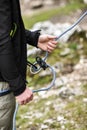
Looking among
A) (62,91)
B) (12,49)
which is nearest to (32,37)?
(12,49)

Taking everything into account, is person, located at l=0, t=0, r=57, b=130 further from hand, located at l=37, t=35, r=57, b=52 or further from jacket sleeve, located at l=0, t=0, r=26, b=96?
hand, located at l=37, t=35, r=57, b=52

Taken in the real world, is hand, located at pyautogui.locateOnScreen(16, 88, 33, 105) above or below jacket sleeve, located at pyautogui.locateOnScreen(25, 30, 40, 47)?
below

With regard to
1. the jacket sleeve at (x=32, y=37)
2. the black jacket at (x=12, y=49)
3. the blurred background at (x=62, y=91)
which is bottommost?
the blurred background at (x=62, y=91)

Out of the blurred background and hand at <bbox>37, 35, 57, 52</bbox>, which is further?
the blurred background

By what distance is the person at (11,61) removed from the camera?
2.73 meters

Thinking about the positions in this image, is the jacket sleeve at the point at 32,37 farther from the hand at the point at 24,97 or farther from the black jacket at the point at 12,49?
the hand at the point at 24,97

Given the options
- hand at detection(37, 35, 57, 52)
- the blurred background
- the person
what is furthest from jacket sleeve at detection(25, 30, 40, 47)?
the blurred background

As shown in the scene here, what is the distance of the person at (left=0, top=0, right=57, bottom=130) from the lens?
2734mm

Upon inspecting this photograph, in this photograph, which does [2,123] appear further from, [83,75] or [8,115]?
[83,75]

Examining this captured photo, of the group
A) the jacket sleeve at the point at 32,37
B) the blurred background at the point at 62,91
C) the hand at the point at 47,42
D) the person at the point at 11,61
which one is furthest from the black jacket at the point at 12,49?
the blurred background at the point at 62,91

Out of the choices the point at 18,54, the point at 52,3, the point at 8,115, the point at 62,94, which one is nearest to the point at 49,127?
the point at 62,94

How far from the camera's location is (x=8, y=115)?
316cm

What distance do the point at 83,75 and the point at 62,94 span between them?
0.82 meters

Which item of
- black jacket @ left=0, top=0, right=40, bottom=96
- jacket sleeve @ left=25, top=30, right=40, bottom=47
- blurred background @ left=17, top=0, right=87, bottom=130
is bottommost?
blurred background @ left=17, top=0, right=87, bottom=130
